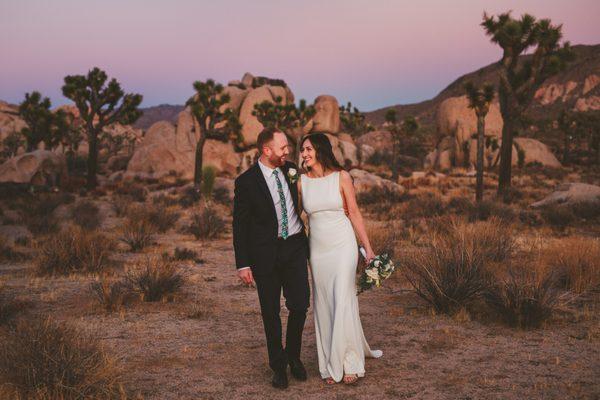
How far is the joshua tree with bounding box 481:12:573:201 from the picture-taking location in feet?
62.7

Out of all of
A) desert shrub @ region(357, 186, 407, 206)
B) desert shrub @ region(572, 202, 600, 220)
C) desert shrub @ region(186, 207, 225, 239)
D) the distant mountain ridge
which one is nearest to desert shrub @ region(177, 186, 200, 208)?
desert shrub @ region(357, 186, 407, 206)

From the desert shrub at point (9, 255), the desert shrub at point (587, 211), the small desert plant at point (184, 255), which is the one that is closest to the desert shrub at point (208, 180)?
the small desert plant at point (184, 255)

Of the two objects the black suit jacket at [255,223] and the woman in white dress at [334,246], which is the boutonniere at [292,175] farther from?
the woman in white dress at [334,246]

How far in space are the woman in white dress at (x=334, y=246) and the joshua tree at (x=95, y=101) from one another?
26.5 m

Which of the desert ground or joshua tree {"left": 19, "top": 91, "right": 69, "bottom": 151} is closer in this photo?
the desert ground

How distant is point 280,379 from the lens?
4.11 metres

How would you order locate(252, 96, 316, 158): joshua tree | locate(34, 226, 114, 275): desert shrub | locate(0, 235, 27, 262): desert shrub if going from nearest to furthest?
locate(34, 226, 114, 275): desert shrub, locate(0, 235, 27, 262): desert shrub, locate(252, 96, 316, 158): joshua tree

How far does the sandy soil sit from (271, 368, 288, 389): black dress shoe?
0.18 feet

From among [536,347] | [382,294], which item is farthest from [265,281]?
[382,294]

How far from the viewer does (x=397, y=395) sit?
3.95 metres

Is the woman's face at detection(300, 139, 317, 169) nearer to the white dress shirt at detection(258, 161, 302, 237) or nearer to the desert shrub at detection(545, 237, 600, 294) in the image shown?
the white dress shirt at detection(258, 161, 302, 237)

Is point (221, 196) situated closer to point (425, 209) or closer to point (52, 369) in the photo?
point (425, 209)

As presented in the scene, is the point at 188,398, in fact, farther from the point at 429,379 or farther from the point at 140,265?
the point at 140,265

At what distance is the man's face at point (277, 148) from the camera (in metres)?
3.93
